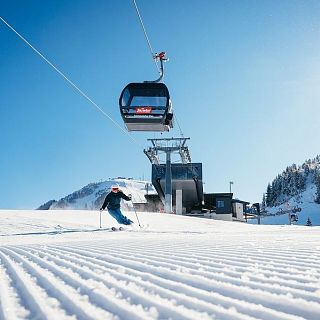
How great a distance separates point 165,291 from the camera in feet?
7.68

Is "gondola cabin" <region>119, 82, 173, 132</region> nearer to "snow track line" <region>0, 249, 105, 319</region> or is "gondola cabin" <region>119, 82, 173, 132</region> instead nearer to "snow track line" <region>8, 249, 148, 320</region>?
"snow track line" <region>8, 249, 148, 320</region>

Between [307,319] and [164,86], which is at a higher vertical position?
[164,86]

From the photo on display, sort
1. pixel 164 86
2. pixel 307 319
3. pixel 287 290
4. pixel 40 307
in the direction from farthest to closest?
1. pixel 164 86
2. pixel 287 290
3. pixel 40 307
4. pixel 307 319

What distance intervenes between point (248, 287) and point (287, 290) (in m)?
0.24

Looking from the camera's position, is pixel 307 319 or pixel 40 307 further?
pixel 40 307

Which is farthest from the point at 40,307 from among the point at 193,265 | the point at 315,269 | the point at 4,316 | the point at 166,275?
the point at 315,269

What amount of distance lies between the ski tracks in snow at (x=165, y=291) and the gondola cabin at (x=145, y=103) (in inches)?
382

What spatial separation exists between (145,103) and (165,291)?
36.3 feet

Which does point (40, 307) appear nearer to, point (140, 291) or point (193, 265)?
point (140, 291)

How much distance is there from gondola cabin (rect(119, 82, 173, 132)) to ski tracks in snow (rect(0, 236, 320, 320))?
9.69m

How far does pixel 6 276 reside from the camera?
3.24 metres

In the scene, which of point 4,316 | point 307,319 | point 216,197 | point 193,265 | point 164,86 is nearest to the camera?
point 307,319

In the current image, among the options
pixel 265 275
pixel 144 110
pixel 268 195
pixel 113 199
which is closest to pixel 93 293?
pixel 265 275

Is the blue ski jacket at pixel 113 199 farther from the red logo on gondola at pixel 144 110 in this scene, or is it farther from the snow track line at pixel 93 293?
the snow track line at pixel 93 293
